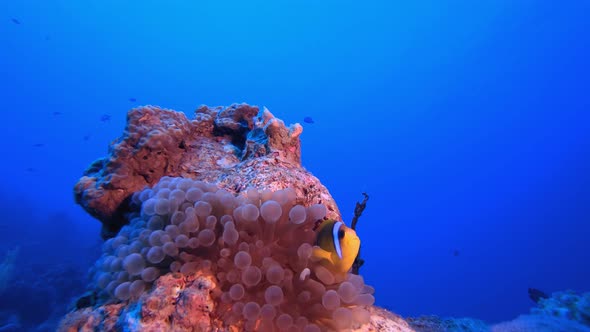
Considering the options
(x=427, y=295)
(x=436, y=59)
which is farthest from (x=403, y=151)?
(x=427, y=295)

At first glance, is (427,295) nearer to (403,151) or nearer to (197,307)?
(403,151)

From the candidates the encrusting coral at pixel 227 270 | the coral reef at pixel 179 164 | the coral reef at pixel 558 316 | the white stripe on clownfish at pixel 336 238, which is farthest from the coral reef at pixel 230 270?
the coral reef at pixel 558 316

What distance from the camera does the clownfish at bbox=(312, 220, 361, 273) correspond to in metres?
1.92

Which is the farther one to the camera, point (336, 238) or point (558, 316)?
point (558, 316)

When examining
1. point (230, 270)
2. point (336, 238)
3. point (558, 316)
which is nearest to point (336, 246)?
point (336, 238)

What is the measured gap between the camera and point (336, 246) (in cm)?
193

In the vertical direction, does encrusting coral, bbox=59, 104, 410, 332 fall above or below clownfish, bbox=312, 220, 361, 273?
below

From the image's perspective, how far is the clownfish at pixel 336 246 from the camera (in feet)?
6.31

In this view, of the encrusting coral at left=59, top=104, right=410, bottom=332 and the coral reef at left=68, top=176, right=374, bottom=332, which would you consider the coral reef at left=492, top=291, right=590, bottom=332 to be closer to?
the encrusting coral at left=59, top=104, right=410, bottom=332

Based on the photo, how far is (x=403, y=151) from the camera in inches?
3346

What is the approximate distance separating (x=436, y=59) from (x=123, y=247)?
97293 millimetres

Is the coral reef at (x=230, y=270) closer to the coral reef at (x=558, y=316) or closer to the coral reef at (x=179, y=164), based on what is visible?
the coral reef at (x=179, y=164)

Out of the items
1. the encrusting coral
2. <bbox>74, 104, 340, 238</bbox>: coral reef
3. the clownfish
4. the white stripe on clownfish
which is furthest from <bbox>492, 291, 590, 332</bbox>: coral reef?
the white stripe on clownfish

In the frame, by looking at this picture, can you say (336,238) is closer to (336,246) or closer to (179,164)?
(336,246)
